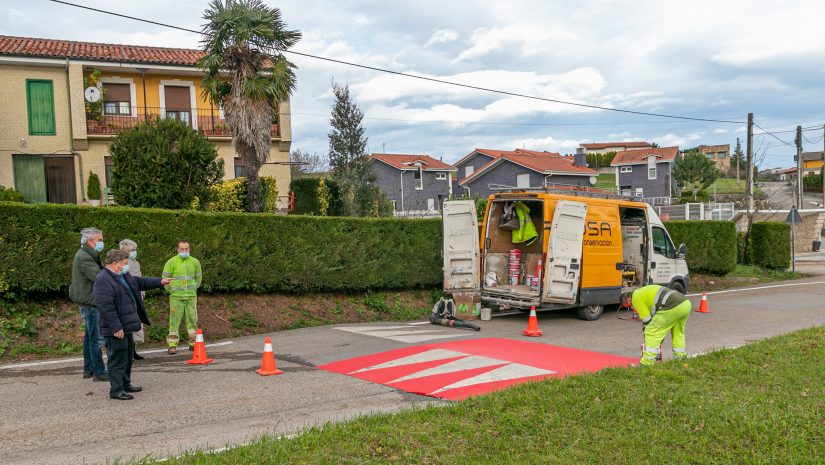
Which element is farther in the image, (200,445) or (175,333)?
A: (175,333)

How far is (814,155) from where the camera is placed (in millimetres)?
123188

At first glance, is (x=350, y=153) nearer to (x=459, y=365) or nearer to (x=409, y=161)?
(x=459, y=365)

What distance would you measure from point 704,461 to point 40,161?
82.9 feet

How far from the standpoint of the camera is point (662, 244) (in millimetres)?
15305

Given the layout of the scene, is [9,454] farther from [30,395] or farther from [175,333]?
[175,333]

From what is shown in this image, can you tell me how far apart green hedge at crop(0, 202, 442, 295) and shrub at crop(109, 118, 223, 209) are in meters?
3.74

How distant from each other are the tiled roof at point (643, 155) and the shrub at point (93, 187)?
162ft

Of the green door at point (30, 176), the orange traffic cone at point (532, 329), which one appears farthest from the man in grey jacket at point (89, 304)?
the green door at point (30, 176)

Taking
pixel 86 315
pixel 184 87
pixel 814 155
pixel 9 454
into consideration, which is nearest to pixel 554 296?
pixel 86 315

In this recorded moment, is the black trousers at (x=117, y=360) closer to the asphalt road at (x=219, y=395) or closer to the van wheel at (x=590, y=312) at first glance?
the asphalt road at (x=219, y=395)

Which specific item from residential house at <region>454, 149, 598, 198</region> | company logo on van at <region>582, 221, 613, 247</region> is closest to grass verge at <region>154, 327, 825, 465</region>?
company logo on van at <region>582, 221, 613, 247</region>

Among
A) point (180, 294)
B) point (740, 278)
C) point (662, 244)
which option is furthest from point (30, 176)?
point (740, 278)

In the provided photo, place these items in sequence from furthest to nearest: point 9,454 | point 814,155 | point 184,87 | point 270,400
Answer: point 814,155 → point 184,87 → point 270,400 → point 9,454

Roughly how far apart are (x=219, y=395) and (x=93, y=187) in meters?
18.9
